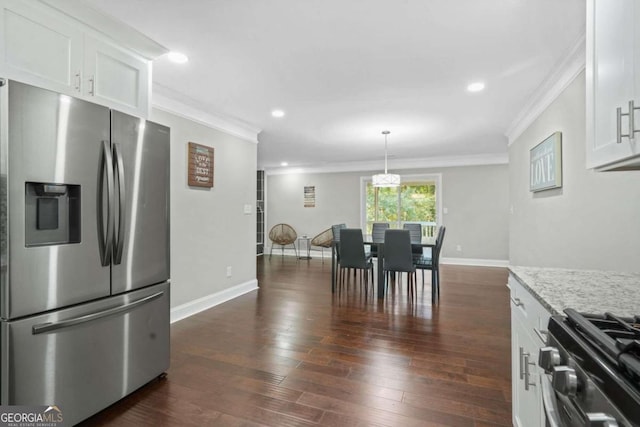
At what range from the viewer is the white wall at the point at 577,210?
1942 millimetres

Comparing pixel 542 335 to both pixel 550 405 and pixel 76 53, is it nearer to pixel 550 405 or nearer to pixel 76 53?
pixel 550 405

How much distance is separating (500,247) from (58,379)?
7.37 meters

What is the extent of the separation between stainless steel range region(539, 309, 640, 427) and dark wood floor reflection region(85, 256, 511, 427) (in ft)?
3.81

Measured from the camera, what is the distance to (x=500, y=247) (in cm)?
674

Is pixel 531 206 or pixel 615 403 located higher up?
pixel 531 206

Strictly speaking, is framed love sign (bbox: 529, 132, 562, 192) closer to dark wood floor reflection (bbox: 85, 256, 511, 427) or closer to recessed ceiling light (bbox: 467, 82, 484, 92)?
recessed ceiling light (bbox: 467, 82, 484, 92)

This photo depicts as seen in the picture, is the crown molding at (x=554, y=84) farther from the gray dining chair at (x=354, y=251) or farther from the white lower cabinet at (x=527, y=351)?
the gray dining chair at (x=354, y=251)

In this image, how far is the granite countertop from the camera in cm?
102

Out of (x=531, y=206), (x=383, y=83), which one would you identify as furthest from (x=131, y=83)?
(x=531, y=206)

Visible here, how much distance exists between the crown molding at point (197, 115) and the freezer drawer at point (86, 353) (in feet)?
6.57

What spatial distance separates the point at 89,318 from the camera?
1.64 meters

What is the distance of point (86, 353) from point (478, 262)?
278 inches

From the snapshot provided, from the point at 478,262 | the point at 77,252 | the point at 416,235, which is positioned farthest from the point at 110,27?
the point at 478,262

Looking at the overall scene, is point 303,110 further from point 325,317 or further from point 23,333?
point 23,333
